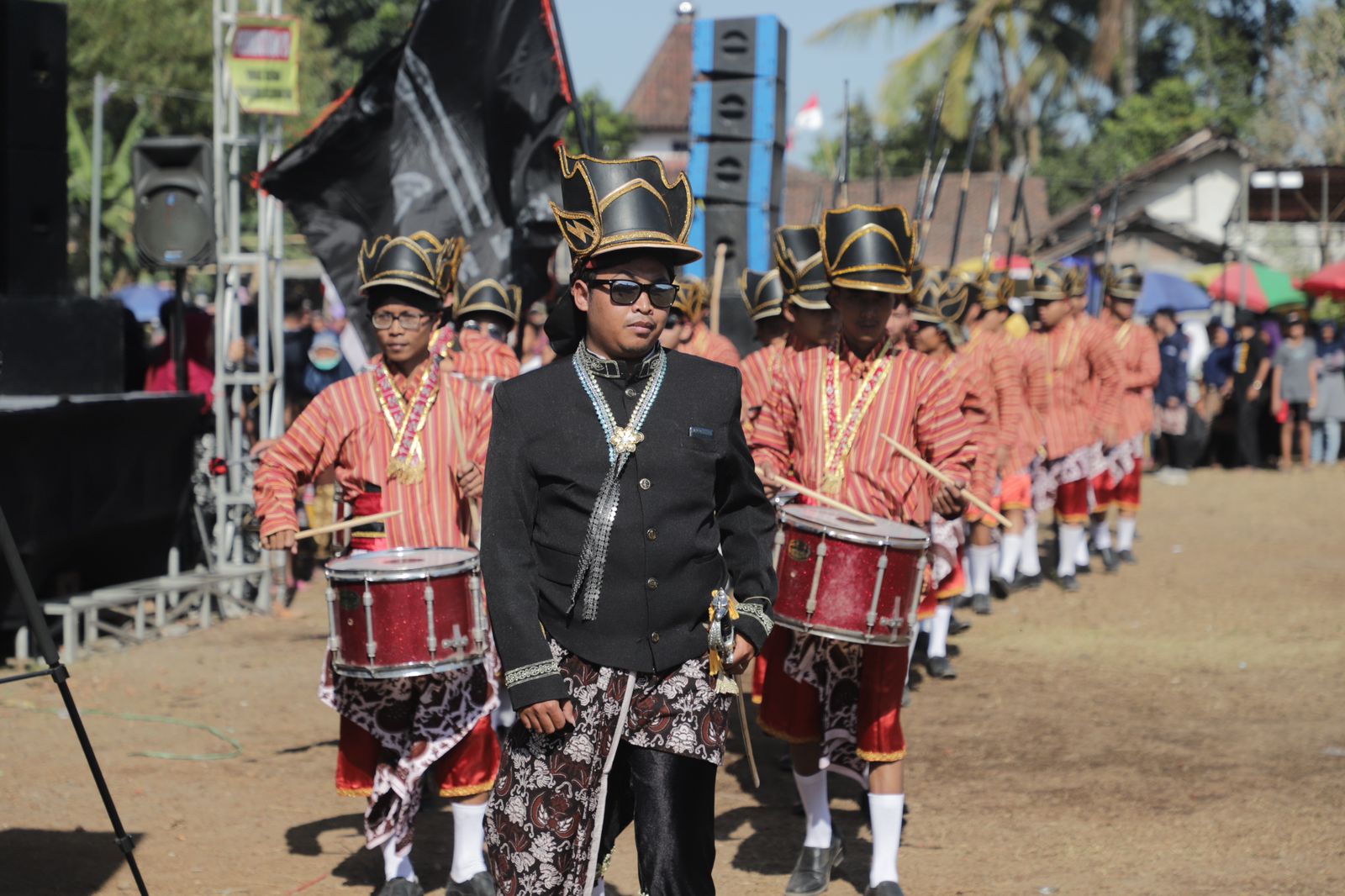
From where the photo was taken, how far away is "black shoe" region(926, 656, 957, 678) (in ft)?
33.0

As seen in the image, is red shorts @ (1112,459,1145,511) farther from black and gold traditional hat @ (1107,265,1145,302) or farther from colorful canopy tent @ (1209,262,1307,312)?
colorful canopy tent @ (1209,262,1307,312)

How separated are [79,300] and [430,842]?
20.9 feet

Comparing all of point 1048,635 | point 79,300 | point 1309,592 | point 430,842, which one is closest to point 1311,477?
point 1309,592

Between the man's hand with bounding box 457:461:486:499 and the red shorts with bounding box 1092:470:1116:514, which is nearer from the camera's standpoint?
the man's hand with bounding box 457:461:486:499

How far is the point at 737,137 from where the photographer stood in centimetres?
1592

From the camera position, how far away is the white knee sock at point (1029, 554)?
1367cm

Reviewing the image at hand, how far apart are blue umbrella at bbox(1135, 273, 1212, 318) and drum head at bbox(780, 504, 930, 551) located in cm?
2274

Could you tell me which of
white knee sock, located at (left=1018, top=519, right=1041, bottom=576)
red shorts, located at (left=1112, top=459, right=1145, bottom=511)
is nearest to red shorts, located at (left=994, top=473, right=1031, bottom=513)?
white knee sock, located at (left=1018, top=519, right=1041, bottom=576)

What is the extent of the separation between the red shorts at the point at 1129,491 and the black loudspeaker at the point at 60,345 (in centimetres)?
807

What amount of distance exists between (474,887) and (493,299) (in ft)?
17.9

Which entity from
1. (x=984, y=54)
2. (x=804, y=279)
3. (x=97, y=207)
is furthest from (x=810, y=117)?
(x=804, y=279)

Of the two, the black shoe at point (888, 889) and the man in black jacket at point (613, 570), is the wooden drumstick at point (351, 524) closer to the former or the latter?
the man in black jacket at point (613, 570)

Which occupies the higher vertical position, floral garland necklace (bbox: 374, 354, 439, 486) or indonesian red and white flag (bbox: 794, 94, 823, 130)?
indonesian red and white flag (bbox: 794, 94, 823, 130)

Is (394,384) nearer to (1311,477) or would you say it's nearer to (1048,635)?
(1048,635)
